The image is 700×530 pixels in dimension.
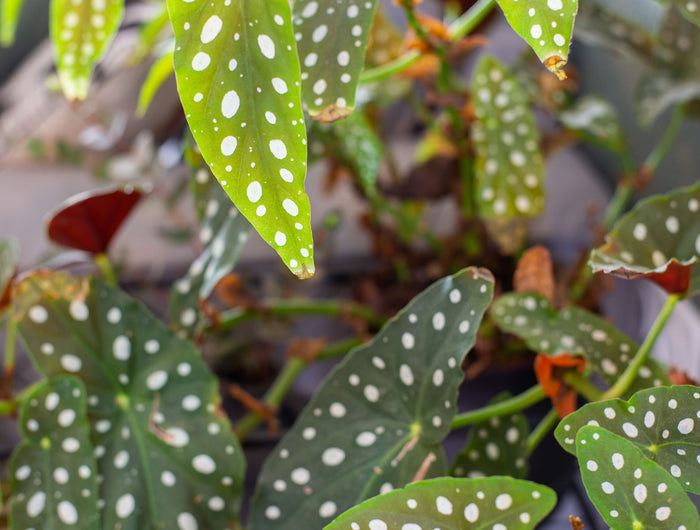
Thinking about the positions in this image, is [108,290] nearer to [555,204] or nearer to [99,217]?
[99,217]

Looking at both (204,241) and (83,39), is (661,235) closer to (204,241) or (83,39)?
(204,241)

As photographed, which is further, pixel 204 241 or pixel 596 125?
pixel 596 125

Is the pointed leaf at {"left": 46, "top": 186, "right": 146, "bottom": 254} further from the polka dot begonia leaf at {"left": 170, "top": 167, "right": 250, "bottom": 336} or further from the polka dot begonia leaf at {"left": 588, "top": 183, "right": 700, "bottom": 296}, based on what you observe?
the polka dot begonia leaf at {"left": 588, "top": 183, "right": 700, "bottom": 296}

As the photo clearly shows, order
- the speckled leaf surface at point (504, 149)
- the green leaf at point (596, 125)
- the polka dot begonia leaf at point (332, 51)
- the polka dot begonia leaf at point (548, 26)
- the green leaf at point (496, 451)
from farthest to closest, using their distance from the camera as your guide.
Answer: the green leaf at point (596, 125) → the speckled leaf surface at point (504, 149) → the green leaf at point (496, 451) → the polka dot begonia leaf at point (332, 51) → the polka dot begonia leaf at point (548, 26)

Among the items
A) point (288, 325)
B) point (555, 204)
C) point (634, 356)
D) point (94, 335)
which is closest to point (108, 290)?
point (94, 335)

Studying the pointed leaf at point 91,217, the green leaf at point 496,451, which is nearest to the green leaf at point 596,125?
the green leaf at point 496,451

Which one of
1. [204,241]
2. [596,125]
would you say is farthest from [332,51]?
[596,125]

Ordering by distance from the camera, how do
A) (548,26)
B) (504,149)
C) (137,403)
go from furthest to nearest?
(504,149) → (137,403) → (548,26)

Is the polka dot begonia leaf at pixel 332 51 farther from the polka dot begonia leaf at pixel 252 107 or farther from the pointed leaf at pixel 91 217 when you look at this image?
the pointed leaf at pixel 91 217
